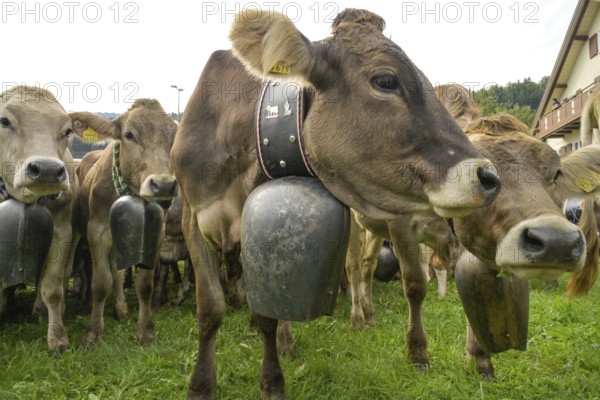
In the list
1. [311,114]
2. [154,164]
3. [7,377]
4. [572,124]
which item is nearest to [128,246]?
[154,164]

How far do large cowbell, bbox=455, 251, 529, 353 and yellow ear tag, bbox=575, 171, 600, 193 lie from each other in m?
0.62

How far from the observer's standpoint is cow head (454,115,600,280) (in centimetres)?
199

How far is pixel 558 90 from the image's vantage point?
2689 centimetres

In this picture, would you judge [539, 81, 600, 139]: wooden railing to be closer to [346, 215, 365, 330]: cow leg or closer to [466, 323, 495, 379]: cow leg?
[346, 215, 365, 330]: cow leg

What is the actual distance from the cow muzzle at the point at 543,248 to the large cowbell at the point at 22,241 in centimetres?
327

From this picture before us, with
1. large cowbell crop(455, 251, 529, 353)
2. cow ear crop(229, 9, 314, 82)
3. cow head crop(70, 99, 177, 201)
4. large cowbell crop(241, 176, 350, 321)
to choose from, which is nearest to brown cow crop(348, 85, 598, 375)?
large cowbell crop(455, 251, 529, 353)

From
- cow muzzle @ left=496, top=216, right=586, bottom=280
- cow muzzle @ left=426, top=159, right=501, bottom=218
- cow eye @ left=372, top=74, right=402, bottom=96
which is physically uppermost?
cow eye @ left=372, top=74, right=402, bottom=96

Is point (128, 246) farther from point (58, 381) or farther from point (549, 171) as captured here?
point (549, 171)

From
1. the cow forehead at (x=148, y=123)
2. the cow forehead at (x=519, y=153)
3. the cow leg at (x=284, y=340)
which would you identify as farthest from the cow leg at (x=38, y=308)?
the cow forehead at (x=519, y=153)

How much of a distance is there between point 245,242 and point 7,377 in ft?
8.06

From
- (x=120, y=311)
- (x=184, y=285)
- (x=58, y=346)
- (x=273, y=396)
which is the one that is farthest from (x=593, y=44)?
(x=58, y=346)

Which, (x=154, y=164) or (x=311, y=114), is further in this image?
(x=154, y=164)

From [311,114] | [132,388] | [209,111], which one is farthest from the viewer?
[132,388]

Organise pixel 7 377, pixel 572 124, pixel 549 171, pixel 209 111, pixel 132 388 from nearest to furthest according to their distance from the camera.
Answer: pixel 549 171 → pixel 209 111 → pixel 132 388 → pixel 7 377 → pixel 572 124
